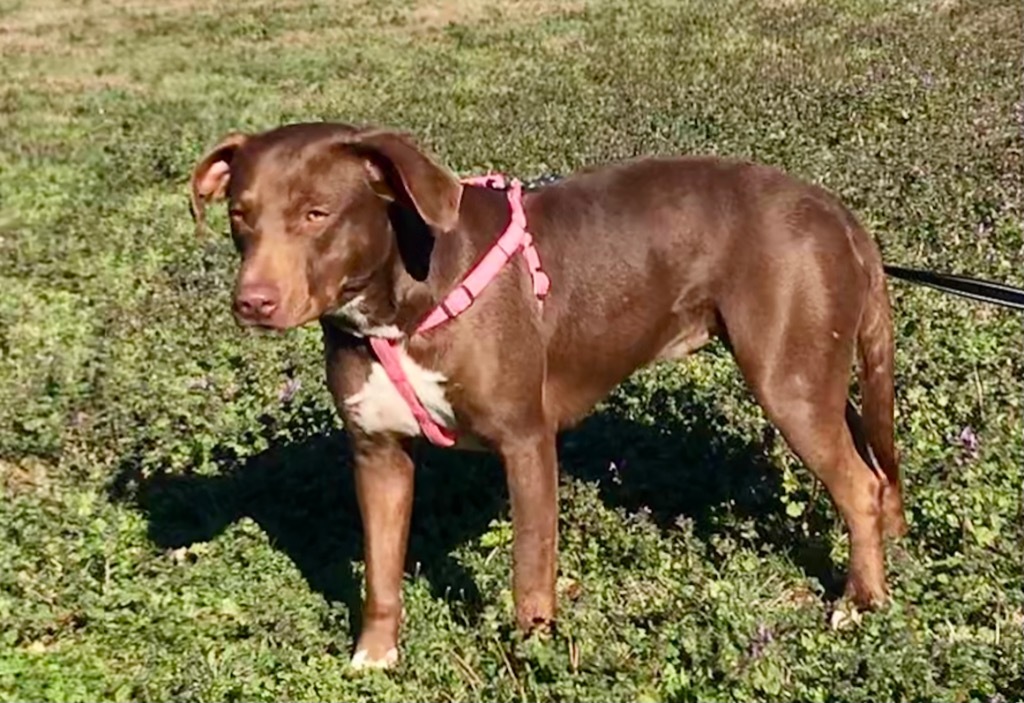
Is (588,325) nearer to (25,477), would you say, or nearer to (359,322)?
(359,322)

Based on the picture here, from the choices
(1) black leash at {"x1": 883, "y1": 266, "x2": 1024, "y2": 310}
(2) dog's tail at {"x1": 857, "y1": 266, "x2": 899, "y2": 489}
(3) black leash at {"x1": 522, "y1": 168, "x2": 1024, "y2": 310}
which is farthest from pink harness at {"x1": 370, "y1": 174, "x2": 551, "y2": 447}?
(1) black leash at {"x1": 883, "y1": 266, "x2": 1024, "y2": 310}

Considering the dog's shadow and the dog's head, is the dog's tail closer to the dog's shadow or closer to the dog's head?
the dog's shadow

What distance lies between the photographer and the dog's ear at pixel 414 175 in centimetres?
407

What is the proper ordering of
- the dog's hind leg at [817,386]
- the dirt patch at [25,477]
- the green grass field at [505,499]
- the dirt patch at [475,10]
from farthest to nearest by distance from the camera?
the dirt patch at [475,10]
the dirt patch at [25,477]
the dog's hind leg at [817,386]
the green grass field at [505,499]

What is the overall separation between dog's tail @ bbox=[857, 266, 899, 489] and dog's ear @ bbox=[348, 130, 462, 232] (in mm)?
1598

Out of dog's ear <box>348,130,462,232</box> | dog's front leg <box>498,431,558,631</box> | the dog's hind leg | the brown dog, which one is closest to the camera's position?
dog's ear <box>348,130,462,232</box>

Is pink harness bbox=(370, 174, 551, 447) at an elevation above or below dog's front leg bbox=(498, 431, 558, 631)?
above

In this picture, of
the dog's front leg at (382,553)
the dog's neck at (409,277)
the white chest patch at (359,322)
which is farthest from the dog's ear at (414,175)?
the dog's front leg at (382,553)

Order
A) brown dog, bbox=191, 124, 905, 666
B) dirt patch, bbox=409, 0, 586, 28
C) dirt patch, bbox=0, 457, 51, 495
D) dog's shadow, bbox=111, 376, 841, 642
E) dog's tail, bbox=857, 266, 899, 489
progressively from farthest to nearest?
dirt patch, bbox=409, 0, 586, 28 → dirt patch, bbox=0, 457, 51, 495 → dog's shadow, bbox=111, 376, 841, 642 → dog's tail, bbox=857, 266, 899, 489 → brown dog, bbox=191, 124, 905, 666

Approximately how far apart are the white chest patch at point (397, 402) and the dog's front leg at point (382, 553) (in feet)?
0.79

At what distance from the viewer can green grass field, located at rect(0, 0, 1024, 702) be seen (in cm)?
475

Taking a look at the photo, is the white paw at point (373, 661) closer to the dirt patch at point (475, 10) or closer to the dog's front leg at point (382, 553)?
the dog's front leg at point (382, 553)

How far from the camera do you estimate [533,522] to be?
4668 mm

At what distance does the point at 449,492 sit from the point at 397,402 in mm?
1448
